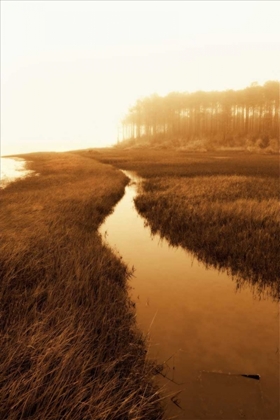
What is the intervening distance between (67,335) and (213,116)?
3251 inches

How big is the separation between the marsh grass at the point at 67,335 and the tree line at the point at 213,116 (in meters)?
57.1

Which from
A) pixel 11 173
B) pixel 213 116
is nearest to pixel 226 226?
pixel 11 173

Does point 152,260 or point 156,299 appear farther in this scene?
point 152,260

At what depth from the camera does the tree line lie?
66812 mm

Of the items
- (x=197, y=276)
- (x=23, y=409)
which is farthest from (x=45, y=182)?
(x=23, y=409)

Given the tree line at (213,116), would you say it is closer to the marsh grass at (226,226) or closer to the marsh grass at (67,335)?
the marsh grass at (226,226)

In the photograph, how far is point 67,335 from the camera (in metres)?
3.52

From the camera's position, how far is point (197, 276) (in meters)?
6.94

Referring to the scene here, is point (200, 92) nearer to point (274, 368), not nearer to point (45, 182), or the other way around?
point (45, 182)

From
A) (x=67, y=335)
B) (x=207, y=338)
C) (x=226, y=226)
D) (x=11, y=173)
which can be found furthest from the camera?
(x=11, y=173)

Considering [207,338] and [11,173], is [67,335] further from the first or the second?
[11,173]

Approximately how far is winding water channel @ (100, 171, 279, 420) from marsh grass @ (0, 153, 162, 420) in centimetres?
33

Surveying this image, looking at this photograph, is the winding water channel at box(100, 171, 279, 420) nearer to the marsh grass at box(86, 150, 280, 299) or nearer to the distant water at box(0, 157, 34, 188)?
the marsh grass at box(86, 150, 280, 299)

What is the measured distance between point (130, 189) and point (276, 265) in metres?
14.2
